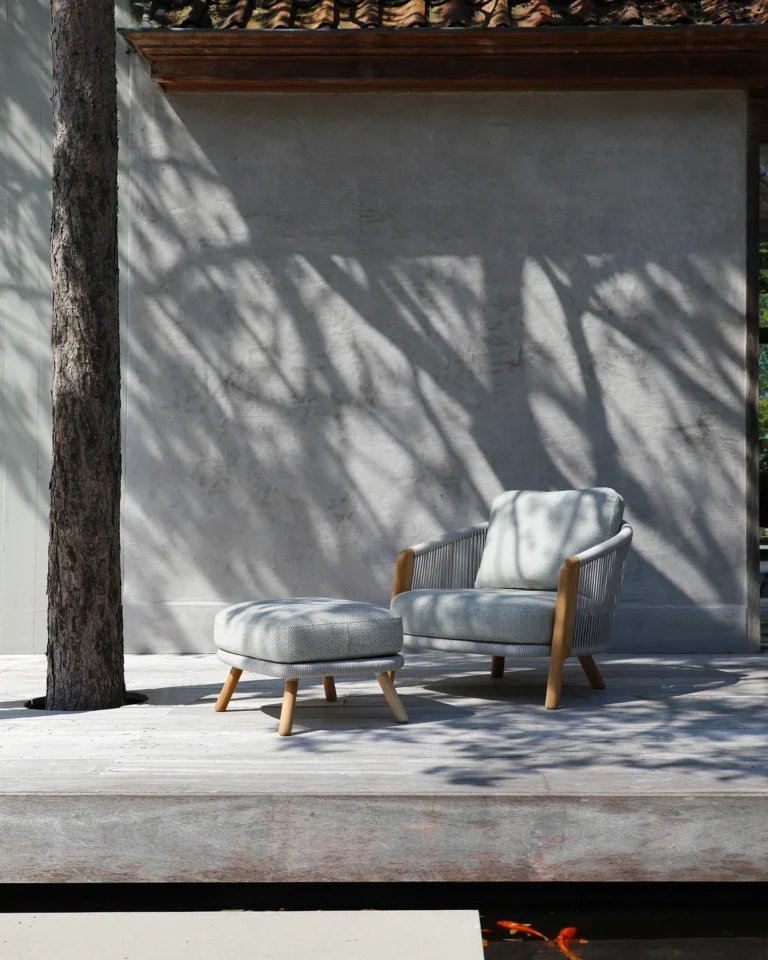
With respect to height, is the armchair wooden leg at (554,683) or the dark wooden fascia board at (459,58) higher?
the dark wooden fascia board at (459,58)

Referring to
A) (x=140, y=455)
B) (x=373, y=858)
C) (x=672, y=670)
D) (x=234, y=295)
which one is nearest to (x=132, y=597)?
(x=140, y=455)

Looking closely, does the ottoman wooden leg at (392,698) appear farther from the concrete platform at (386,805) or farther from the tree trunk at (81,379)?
the tree trunk at (81,379)

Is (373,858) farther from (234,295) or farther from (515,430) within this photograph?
(234,295)

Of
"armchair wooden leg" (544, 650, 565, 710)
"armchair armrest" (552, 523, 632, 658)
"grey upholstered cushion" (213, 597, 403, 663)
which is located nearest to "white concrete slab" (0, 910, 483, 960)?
"grey upholstered cushion" (213, 597, 403, 663)

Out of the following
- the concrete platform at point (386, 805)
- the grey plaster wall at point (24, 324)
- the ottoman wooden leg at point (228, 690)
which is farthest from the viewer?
the grey plaster wall at point (24, 324)

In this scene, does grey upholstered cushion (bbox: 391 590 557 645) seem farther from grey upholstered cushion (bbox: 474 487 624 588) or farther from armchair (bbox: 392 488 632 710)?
grey upholstered cushion (bbox: 474 487 624 588)

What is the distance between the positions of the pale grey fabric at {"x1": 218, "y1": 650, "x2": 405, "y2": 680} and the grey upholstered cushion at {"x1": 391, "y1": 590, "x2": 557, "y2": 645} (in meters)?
0.46

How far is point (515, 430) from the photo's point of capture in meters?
6.04

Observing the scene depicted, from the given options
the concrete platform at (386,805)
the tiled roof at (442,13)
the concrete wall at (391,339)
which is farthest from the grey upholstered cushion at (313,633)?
the tiled roof at (442,13)

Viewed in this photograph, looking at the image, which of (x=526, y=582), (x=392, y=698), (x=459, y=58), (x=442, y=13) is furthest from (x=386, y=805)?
(x=442, y=13)

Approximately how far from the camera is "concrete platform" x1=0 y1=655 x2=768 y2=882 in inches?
111

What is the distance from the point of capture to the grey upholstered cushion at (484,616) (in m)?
4.23

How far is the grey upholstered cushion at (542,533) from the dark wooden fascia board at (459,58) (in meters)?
2.34

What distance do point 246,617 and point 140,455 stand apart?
2.46 metres
